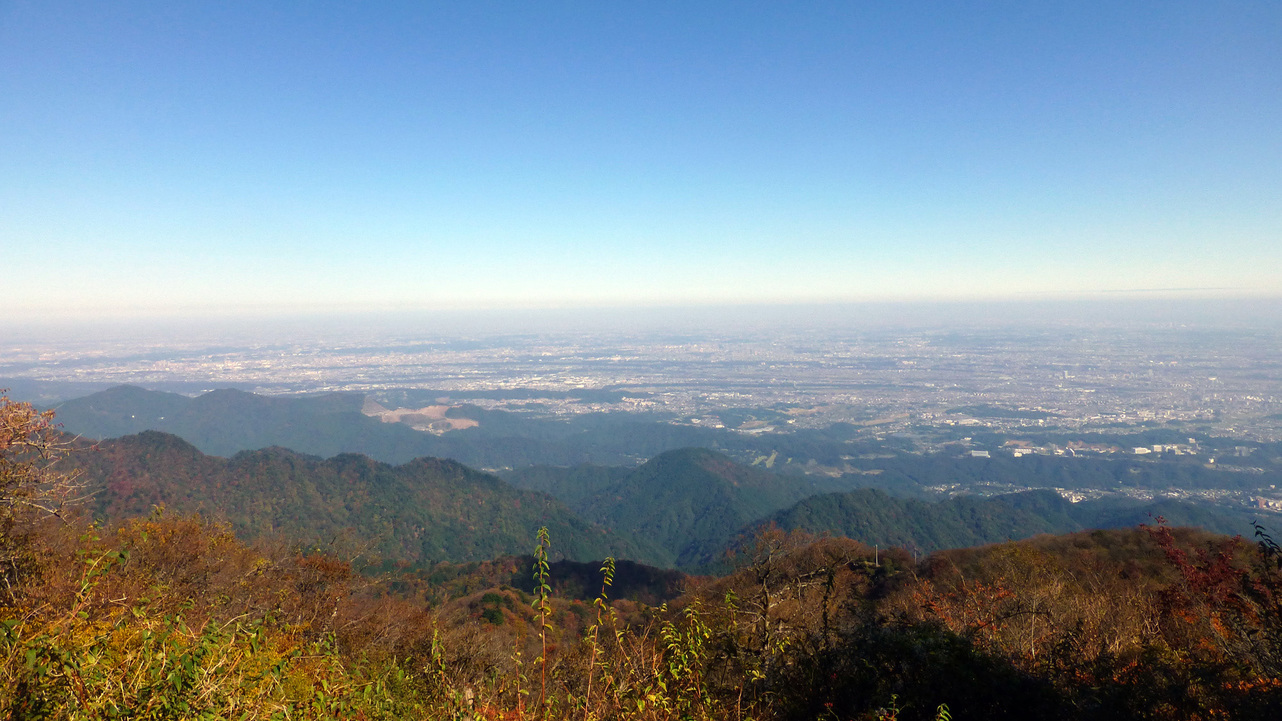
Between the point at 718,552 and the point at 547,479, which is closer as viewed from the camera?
the point at 718,552

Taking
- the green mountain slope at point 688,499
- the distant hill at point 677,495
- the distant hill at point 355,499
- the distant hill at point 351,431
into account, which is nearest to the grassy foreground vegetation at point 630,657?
the distant hill at point 355,499

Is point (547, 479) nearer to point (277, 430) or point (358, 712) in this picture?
point (277, 430)

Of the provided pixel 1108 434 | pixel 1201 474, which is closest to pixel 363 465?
pixel 1201 474

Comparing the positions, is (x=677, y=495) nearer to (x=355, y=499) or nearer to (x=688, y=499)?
(x=688, y=499)

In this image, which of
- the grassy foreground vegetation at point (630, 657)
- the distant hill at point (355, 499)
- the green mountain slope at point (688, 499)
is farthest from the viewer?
the green mountain slope at point (688, 499)

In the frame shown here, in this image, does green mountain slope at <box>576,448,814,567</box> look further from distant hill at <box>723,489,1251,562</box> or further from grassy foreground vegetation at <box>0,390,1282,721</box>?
grassy foreground vegetation at <box>0,390,1282,721</box>

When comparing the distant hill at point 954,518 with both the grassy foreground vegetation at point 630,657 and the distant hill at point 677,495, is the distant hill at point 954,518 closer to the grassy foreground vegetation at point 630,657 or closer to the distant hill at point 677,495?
the distant hill at point 677,495
